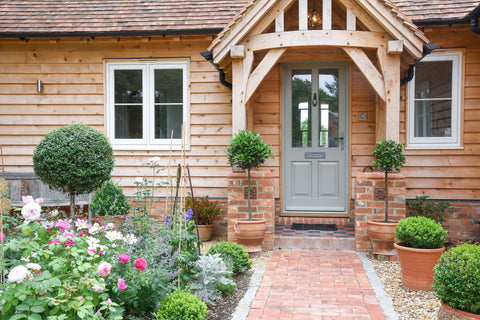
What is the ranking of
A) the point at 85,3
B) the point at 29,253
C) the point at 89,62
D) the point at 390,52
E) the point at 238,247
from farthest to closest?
the point at 85,3 → the point at 89,62 → the point at 390,52 → the point at 238,247 → the point at 29,253

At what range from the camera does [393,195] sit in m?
5.84

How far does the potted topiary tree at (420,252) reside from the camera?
171 inches

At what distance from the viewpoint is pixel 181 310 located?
3.25 meters

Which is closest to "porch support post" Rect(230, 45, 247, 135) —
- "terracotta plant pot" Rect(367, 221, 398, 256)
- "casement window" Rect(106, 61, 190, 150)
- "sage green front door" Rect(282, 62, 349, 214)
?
"sage green front door" Rect(282, 62, 349, 214)

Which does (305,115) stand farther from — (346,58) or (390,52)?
(390,52)

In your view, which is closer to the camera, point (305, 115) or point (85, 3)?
point (305, 115)

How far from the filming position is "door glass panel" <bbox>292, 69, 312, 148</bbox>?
727cm

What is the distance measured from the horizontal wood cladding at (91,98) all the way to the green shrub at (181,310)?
408 cm

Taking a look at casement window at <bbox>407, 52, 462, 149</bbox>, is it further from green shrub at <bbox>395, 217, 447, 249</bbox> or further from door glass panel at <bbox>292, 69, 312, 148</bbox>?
green shrub at <bbox>395, 217, 447, 249</bbox>

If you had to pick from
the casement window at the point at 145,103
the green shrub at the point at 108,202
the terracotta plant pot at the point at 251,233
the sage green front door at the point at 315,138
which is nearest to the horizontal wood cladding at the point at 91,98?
the casement window at the point at 145,103

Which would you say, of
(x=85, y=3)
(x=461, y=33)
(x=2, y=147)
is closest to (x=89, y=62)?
(x=85, y=3)

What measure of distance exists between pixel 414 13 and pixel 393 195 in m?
3.18

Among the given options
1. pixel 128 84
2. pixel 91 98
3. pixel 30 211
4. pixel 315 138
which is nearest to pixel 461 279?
pixel 30 211

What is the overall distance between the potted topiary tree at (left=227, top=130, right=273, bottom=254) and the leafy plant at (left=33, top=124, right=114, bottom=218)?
1917 millimetres
